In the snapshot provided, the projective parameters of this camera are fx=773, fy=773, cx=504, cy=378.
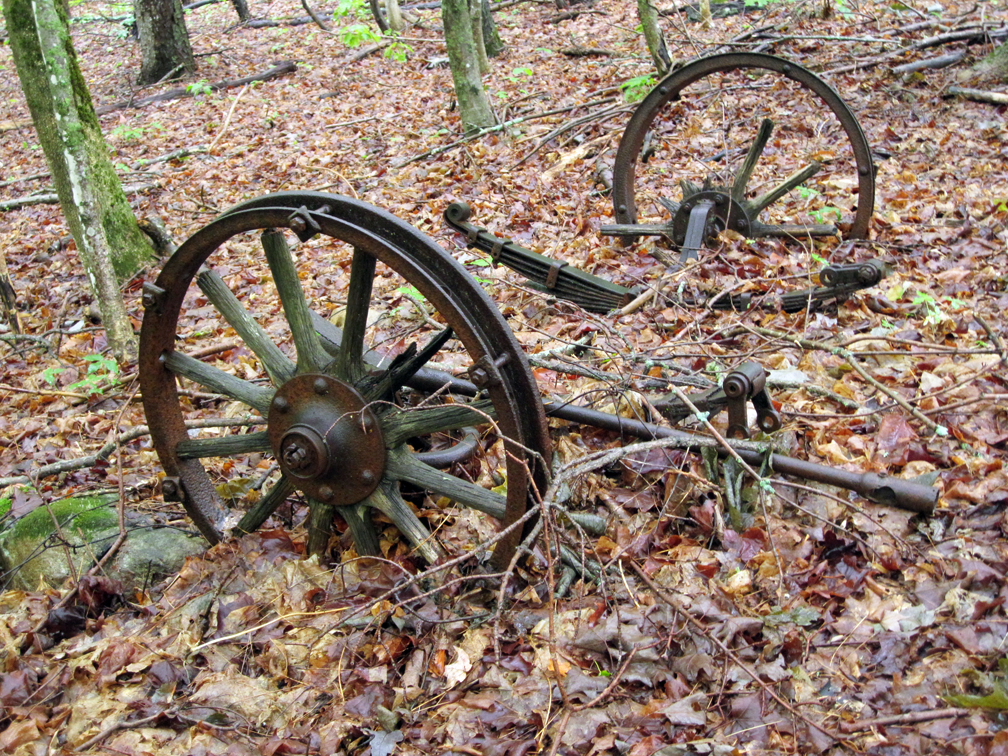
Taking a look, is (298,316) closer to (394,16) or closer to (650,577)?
(650,577)

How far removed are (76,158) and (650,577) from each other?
15.4ft

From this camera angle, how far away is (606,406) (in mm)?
4074

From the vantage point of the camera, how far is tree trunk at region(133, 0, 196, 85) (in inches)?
529

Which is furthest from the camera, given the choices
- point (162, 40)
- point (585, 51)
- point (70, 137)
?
point (162, 40)

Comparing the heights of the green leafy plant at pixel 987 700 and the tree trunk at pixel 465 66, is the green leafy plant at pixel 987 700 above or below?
below

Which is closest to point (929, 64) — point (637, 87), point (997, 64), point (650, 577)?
point (997, 64)

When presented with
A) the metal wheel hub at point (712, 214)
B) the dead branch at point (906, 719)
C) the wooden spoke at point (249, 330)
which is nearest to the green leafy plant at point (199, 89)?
the metal wheel hub at point (712, 214)

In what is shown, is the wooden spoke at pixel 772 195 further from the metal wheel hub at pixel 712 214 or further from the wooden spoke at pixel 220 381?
the wooden spoke at pixel 220 381

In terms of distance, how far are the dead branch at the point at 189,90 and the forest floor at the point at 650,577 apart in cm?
704

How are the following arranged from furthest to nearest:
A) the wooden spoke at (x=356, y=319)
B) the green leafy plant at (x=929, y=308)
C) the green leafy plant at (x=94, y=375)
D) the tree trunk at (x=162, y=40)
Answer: the tree trunk at (x=162, y=40)
the green leafy plant at (x=94, y=375)
the green leafy plant at (x=929, y=308)
the wooden spoke at (x=356, y=319)

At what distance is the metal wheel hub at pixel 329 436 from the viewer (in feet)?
10.1

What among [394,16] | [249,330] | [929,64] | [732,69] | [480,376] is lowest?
[480,376]

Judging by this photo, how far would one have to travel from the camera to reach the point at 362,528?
3.29 metres

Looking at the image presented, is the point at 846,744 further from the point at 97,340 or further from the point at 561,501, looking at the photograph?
the point at 97,340
